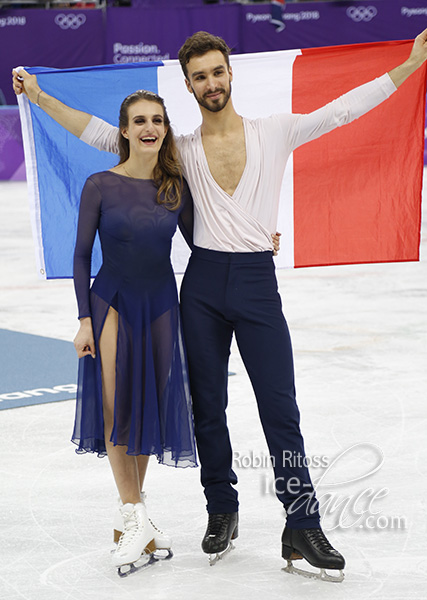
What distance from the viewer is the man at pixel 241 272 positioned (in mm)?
3092

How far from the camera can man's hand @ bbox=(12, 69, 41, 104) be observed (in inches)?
141

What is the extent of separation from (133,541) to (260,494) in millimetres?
813

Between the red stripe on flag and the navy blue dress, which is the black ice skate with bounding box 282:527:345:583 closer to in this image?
the navy blue dress

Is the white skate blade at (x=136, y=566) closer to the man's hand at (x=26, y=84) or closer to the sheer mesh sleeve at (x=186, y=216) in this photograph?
the sheer mesh sleeve at (x=186, y=216)

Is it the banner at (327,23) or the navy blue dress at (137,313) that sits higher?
the banner at (327,23)

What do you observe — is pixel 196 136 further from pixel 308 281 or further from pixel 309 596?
pixel 308 281

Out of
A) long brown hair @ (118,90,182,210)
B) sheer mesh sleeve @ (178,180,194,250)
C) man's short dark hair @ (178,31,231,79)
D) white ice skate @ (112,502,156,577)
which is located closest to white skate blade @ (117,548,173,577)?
white ice skate @ (112,502,156,577)

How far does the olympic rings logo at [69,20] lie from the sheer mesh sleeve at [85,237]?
1700 cm

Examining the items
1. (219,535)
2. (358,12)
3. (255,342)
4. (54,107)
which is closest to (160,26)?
(358,12)

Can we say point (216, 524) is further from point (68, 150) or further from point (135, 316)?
point (68, 150)

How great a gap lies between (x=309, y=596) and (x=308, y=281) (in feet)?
19.7

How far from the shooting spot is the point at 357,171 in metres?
4.14

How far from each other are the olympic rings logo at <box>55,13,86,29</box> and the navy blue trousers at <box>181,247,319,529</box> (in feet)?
56.0

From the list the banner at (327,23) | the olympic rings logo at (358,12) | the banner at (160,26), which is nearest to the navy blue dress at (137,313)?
the banner at (160,26)
